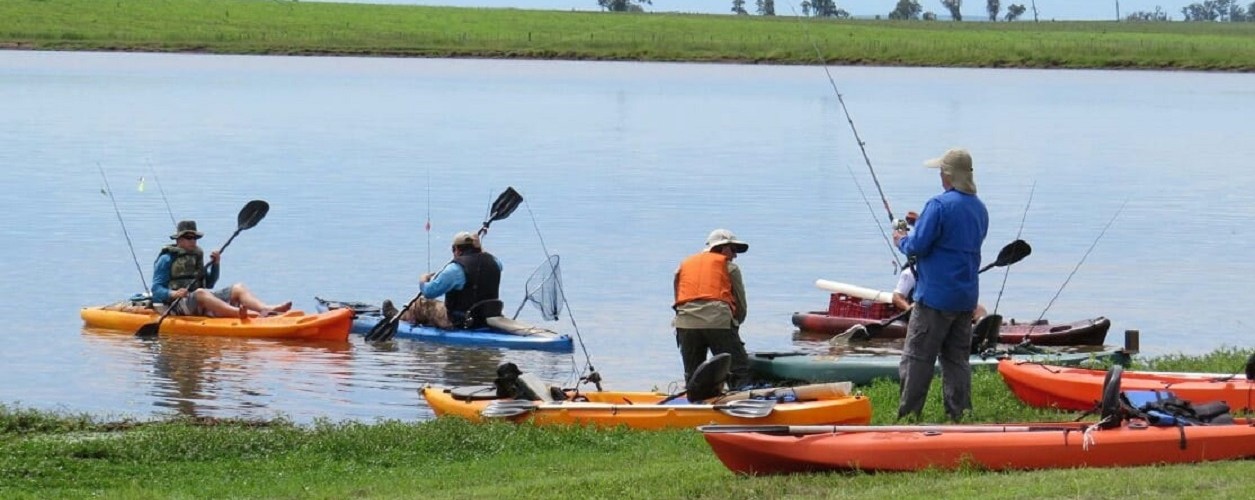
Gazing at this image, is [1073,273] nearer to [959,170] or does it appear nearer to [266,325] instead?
[266,325]

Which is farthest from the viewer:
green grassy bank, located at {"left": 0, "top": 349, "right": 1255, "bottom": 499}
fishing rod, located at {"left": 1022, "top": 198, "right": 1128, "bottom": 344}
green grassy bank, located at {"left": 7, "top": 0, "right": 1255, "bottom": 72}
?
green grassy bank, located at {"left": 7, "top": 0, "right": 1255, "bottom": 72}

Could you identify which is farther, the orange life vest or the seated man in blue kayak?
the seated man in blue kayak

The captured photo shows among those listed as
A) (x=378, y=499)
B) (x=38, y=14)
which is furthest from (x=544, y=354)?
(x=38, y=14)

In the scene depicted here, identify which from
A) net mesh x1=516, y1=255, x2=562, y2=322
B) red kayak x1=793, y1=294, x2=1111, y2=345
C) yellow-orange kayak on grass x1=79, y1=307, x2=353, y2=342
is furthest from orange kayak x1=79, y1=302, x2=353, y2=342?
red kayak x1=793, y1=294, x2=1111, y2=345

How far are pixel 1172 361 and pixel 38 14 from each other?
8343 centimetres

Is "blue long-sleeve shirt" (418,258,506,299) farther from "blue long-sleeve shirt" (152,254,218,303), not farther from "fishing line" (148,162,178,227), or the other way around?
"fishing line" (148,162,178,227)

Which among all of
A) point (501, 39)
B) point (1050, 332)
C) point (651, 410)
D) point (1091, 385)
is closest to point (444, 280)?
point (1050, 332)

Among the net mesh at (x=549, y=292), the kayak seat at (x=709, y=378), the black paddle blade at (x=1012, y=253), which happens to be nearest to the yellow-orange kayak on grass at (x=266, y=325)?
the net mesh at (x=549, y=292)

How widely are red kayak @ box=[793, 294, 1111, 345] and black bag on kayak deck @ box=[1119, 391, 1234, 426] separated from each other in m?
7.49

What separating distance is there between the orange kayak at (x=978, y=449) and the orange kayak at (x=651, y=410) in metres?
2.33

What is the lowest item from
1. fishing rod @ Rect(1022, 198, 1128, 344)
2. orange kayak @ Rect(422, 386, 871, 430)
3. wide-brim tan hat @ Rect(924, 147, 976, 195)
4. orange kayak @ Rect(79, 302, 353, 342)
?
fishing rod @ Rect(1022, 198, 1128, 344)

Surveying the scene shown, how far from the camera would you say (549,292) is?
19.7 meters

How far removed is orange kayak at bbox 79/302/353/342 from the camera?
20.1m

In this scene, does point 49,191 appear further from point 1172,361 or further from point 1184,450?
point 1184,450
